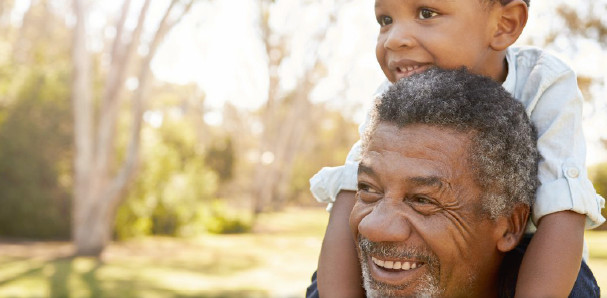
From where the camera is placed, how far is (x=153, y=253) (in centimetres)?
1471

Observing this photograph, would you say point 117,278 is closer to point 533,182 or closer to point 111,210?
point 111,210

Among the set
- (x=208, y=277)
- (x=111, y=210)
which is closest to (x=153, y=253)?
(x=111, y=210)

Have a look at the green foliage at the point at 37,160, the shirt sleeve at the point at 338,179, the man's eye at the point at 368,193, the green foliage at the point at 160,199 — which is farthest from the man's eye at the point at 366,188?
the green foliage at the point at 160,199

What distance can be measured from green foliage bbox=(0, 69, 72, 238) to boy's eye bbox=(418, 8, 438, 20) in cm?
1489

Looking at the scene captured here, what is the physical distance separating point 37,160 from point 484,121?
15.4 metres

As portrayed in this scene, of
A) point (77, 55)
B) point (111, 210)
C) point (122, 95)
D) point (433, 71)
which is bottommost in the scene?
point (111, 210)

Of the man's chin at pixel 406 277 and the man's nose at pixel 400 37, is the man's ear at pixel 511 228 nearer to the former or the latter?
the man's chin at pixel 406 277

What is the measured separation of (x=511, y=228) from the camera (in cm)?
177

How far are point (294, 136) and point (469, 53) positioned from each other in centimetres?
3638

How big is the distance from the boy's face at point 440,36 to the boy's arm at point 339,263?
542 mm

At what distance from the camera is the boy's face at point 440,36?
6.58 ft

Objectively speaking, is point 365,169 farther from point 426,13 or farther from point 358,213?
point 426,13

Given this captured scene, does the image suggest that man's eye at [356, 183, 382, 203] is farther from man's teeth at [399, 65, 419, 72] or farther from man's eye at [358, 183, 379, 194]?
man's teeth at [399, 65, 419, 72]

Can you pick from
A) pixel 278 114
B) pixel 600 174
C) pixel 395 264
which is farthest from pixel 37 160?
pixel 278 114
